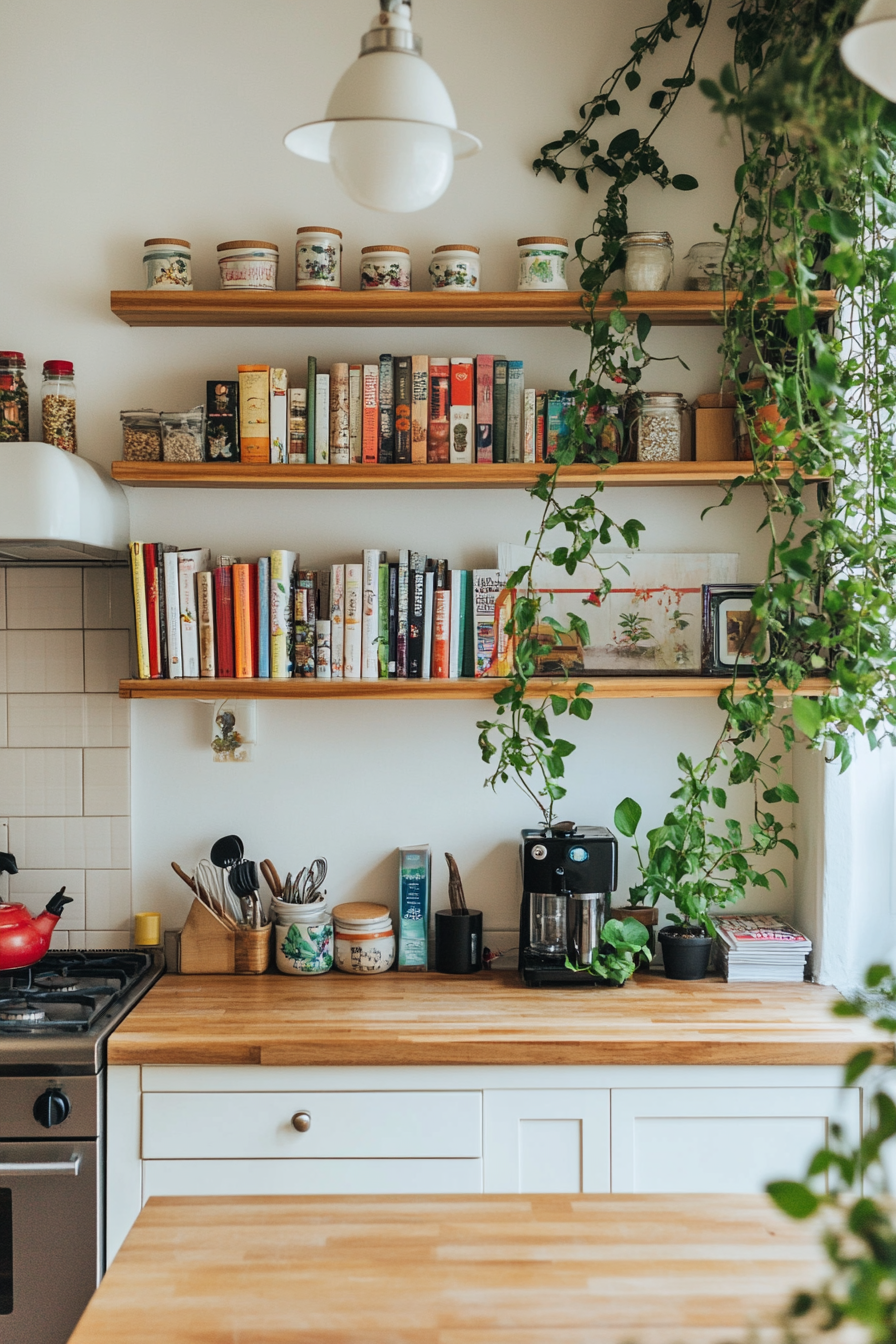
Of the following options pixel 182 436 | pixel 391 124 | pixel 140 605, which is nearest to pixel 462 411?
pixel 182 436

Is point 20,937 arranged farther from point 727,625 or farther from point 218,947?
point 727,625

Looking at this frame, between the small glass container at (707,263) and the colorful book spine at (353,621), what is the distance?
1.02 m

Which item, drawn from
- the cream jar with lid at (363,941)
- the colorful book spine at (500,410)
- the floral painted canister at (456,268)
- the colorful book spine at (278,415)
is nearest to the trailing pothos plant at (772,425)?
the colorful book spine at (500,410)

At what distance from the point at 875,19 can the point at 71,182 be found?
215cm

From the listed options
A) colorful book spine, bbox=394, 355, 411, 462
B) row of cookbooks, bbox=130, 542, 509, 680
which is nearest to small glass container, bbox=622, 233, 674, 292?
colorful book spine, bbox=394, 355, 411, 462

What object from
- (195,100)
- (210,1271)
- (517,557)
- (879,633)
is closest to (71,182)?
(195,100)

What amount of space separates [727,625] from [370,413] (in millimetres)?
966

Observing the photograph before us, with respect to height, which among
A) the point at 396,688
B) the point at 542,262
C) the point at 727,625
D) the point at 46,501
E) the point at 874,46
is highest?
the point at 542,262

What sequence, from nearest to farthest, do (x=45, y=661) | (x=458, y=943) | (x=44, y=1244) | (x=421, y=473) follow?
(x=44, y=1244)
(x=421, y=473)
(x=458, y=943)
(x=45, y=661)

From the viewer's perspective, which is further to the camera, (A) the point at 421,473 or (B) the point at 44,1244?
(A) the point at 421,473

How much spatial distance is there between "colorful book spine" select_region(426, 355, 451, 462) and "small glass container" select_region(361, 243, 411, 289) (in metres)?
0.19

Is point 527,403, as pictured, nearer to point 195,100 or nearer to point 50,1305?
point 195,100

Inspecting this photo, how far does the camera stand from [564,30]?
2.61 meters

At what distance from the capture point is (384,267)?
248 centimetres
